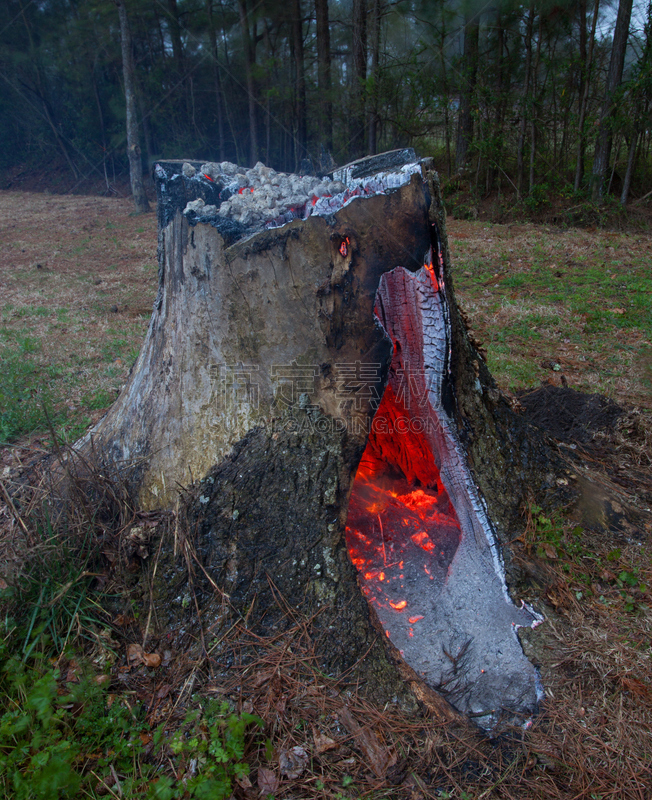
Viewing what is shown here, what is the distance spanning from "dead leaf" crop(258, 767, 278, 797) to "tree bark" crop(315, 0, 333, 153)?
13.2m

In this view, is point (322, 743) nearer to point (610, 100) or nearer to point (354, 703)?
point (354, 703)

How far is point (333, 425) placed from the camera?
6.91 ft

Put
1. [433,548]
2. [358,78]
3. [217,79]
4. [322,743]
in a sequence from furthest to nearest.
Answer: [217,79] < [358,78] < [433,548] < [322,743]

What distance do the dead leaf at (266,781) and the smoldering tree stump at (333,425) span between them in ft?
1.36

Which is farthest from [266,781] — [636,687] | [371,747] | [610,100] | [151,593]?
[610,100]

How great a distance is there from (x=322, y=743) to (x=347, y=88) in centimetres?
1653

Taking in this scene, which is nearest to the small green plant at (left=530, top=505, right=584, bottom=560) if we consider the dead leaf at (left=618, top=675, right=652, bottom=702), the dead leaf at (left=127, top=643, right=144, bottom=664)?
the dead leaf at (left=618, top=675, right=652, bottom=702)

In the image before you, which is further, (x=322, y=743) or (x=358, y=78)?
(x=358, y=78)

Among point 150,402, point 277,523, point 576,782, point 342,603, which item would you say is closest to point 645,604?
point 576,782

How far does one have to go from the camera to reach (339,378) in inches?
81.6

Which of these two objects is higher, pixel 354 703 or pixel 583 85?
pixel 583 85

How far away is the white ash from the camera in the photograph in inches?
75.9

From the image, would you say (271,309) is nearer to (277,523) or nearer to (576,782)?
(277,523)

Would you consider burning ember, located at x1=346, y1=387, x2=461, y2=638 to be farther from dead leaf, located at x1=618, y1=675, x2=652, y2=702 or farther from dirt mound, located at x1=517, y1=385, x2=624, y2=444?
dirt mound, located at x1=517, y1=385, x2=624, y2=444
